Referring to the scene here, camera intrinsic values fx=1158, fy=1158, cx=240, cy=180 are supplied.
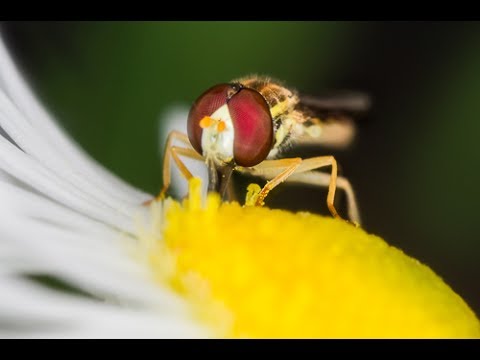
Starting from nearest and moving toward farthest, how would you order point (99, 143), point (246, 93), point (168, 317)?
point (168, 317), point (246, 93), point (99, 143)

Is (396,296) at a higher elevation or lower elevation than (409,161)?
lower

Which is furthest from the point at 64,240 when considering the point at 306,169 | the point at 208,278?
the point at 306,169

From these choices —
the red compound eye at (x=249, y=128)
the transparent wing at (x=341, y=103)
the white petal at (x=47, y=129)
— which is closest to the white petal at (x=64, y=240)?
the white petal at (x=47, y=129)

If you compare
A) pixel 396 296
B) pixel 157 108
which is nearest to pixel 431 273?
pixel 396 296

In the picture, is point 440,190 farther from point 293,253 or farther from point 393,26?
point 293,253

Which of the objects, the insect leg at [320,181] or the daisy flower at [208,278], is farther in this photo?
the insect leg at [320,181]

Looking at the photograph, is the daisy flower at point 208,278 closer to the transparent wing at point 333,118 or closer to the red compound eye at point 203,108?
the red compound eye at point 203,108

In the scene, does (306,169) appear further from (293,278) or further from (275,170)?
(293,278)

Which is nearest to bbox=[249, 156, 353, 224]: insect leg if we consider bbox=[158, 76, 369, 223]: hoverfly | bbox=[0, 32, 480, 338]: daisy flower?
bbox=[158, 76, 369, 223]: hoverfly

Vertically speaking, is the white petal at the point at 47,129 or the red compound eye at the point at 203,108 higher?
the white petal at the point at 47,129
